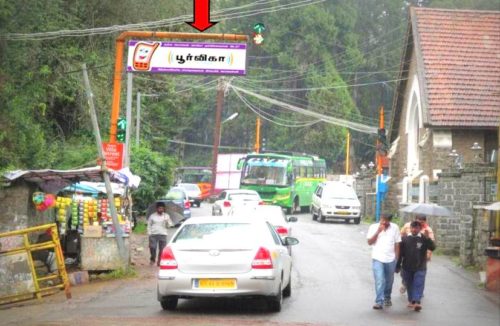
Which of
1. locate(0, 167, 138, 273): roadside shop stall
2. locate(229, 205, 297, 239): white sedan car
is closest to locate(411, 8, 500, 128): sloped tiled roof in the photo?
locate(229, 205, 297, 239): white sedan car

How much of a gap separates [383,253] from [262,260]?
246 cm

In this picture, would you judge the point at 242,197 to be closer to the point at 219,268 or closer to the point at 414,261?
the point at 414,261

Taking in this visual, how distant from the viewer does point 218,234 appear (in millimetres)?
12703

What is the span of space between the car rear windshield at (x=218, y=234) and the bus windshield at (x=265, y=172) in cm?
3202

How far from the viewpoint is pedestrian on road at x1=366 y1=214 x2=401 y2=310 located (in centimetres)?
1360

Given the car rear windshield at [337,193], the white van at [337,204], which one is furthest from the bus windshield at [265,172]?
the car rear windshield at [337,193]

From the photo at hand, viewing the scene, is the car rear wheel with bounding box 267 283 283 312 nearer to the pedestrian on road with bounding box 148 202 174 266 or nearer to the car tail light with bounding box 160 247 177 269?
the car tail light with bounding box 160 247 177 269

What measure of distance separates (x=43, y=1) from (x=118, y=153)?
5929 millimetres

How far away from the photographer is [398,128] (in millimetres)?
40531

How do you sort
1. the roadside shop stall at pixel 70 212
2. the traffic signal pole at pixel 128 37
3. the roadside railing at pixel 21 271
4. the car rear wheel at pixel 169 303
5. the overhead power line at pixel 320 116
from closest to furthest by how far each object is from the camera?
the car rear wheel at pixel 169 303
the roadside railing at pixel 21 271
the roadside shop stall at pixel 70 212
the traffic signal pole at pixel 128 37
the overhead power line at pixel 320 116

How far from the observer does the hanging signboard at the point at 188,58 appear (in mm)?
19609

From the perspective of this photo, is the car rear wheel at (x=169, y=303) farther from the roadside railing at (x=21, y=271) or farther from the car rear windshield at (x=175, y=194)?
the car rear windshield at (x=175, y=194)

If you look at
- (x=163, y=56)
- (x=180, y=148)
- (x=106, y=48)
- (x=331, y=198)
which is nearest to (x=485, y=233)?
(x=163, y=56)

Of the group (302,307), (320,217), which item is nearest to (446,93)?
(320,217)
